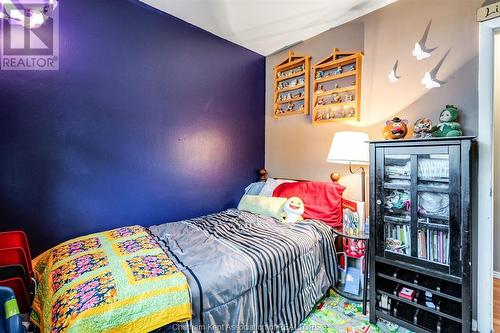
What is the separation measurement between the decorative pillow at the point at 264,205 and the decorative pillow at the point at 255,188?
23 centimetres

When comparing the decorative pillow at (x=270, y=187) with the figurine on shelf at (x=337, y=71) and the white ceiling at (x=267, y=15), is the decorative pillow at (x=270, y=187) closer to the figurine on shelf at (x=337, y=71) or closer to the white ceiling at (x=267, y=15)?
the figurine on shelf at (x=337, y=71)

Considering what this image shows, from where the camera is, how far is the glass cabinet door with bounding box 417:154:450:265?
1.46 metres

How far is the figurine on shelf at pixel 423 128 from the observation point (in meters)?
1.66

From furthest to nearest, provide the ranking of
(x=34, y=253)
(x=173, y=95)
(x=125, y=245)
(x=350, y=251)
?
(x=173, y=95) → (x=350, y=251) → (x=34, y=253) → (x=125, y=245)

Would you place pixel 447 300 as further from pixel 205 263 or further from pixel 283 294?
pixel 205 263

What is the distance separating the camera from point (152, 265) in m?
1.27

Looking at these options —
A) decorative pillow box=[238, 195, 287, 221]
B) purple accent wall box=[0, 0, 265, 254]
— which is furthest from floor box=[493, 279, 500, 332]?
purple accent wall box=[0, 0, 265, 254]

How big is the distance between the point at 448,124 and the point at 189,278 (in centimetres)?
193

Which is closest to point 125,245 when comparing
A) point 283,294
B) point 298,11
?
point 283,294

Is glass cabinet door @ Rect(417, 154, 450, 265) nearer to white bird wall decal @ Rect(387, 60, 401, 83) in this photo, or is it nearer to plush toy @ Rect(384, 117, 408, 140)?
plush toy @ Rect(384, 117, 408, 140)

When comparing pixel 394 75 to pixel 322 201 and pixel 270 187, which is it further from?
pixel 270 187

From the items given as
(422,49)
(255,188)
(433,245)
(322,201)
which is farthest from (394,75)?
(255,188)

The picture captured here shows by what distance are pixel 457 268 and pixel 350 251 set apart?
775 mm

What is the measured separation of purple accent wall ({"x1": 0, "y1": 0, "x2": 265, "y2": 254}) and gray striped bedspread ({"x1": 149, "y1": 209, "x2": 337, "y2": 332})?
1.67 ft
